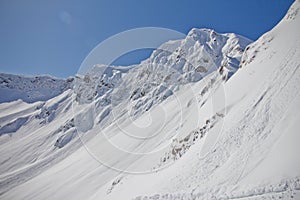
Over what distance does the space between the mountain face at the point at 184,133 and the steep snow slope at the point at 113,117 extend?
70 cm

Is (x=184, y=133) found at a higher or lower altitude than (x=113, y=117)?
lower

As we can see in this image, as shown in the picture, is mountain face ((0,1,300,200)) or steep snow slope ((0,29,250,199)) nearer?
mountain face ((0,1,300,200))

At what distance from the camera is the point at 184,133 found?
38.3 m

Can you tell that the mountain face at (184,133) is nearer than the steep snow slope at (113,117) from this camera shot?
Yes

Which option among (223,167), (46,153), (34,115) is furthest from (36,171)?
(223,167)

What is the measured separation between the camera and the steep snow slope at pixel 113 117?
73250mm

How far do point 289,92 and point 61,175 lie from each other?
77268 millimetres

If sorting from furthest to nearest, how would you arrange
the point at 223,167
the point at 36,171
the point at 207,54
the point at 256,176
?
1. the point at 207,54
2. the point at 36,171
3. the point at 223,167
4. the point at 256,176

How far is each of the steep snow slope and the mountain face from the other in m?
0.70

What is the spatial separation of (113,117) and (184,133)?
90.9 meters

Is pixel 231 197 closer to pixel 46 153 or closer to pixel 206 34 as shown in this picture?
pixel 46 153

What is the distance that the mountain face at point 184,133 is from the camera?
1872 cm

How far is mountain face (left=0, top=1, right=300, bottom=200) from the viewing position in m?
18.7

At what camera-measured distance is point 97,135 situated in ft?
381
